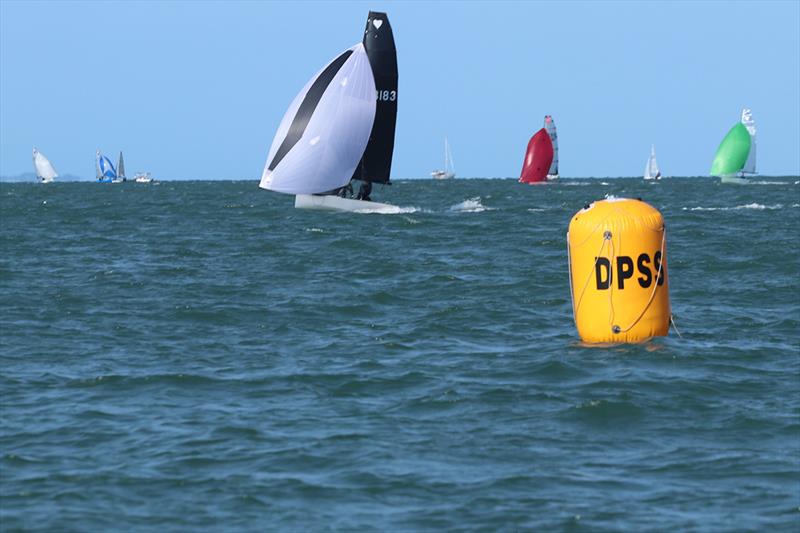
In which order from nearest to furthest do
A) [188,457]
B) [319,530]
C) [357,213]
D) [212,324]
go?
[319,530] < [188,457] < [212,324] < [357,213]

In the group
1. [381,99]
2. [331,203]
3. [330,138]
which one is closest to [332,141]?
[330,138]

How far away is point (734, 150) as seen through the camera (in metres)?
99.9

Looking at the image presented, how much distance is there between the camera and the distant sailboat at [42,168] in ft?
563

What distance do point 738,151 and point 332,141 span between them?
61926 millimetres

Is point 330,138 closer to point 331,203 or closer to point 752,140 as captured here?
point 331,203

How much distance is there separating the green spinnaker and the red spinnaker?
13838mm

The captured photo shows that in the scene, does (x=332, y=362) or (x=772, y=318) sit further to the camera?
(x=772, y=318)

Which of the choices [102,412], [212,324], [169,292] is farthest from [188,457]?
[169,292]

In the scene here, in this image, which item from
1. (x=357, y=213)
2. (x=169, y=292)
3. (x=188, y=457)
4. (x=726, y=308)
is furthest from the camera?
(x=357, y=213)

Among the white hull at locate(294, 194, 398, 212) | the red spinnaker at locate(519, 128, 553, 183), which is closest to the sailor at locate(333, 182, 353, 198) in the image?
the white hull at locate(294, 194, 398, 212)

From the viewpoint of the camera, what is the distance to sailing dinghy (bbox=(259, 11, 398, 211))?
45062mm

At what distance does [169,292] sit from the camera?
23.5 metres

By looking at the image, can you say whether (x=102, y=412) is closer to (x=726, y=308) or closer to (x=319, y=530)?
(x=319, y=530)

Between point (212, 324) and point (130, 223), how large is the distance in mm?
30473
